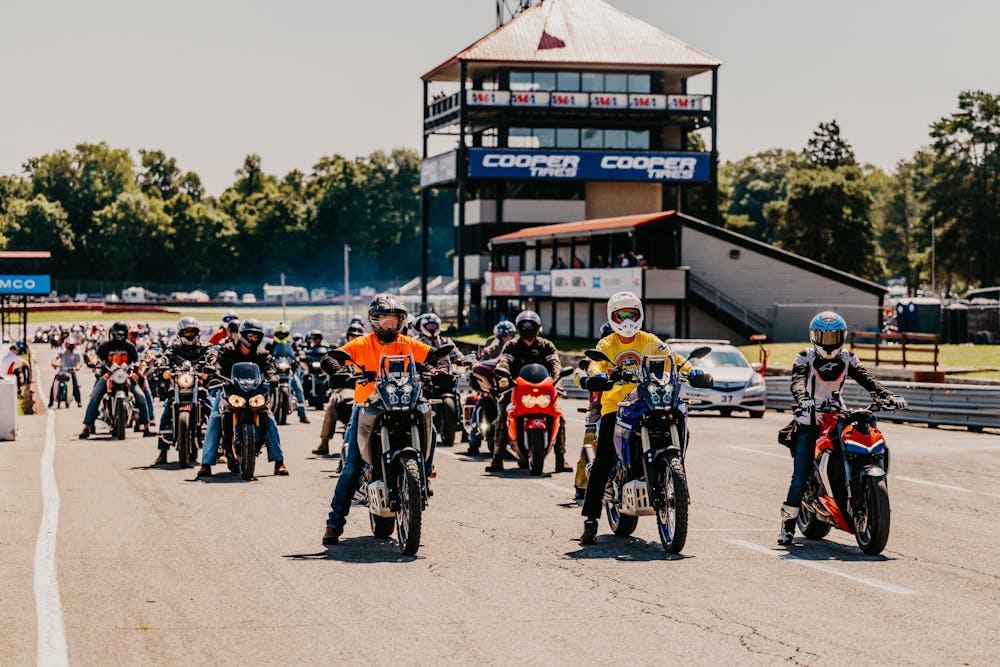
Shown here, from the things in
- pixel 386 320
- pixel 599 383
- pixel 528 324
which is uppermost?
pixel 386 320

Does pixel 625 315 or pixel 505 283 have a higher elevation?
pixel 505 283

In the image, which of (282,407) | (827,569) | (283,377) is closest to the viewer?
(827,569)

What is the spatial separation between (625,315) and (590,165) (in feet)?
240

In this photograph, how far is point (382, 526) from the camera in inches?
488

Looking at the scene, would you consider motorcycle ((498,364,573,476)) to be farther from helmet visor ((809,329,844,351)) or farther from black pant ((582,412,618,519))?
helmet visor ((809,329,844,351))

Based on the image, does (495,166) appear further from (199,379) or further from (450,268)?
(450,268)

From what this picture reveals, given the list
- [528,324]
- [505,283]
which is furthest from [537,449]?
[505,283]

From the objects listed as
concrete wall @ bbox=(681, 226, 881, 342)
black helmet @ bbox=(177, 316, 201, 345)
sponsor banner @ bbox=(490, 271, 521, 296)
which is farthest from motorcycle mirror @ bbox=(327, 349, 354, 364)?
sponsor banner @ bbox=(490, 271, 521, 296)

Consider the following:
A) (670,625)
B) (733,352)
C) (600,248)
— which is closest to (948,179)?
(600,248)

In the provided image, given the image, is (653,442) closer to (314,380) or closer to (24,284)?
(314,380)

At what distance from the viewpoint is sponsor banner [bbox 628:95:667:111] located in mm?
84681

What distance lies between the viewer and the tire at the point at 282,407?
94.0ft

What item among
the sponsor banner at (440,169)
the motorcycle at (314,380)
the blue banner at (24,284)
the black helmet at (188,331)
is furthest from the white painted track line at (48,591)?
the sponsor banner at (440,169)

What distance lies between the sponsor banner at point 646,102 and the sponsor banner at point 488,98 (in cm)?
702
